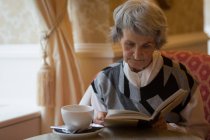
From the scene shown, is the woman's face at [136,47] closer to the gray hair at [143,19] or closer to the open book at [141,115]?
the gray hair at [143,19]

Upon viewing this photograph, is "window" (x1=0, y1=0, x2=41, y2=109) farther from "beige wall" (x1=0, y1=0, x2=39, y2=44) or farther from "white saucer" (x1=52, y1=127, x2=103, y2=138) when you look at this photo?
"white saucer" (x1=52, y1=127, x2=103, y2=138)

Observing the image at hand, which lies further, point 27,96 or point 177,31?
point 177,31

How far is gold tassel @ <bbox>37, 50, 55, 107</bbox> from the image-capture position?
7.68 ft

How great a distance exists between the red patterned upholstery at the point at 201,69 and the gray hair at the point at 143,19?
390 millimetres

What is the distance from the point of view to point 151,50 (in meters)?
1.63

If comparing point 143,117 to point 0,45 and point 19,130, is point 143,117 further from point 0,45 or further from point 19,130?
point 0,45

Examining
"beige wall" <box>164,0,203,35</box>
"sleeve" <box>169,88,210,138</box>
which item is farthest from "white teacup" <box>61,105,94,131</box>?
"beige wall" <box>164,0,203,35</box>

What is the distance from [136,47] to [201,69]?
492 millimetres

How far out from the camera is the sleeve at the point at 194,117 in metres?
1.67

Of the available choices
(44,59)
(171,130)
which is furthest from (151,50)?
(44,59)

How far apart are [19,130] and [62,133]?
3.43ft

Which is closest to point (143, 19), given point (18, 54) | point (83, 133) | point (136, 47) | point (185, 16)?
point (136, 47)

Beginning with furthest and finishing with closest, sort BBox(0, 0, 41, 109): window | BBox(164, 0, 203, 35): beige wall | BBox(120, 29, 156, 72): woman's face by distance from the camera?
BBox(164, 0, 203, 35): beige wall, BBox(0, 0, 41, 109): window, BBox(120, 29, 156, 72): woman's face

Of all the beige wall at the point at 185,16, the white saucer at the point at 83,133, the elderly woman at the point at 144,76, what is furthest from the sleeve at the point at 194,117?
the beige wall at the point at 185,16
